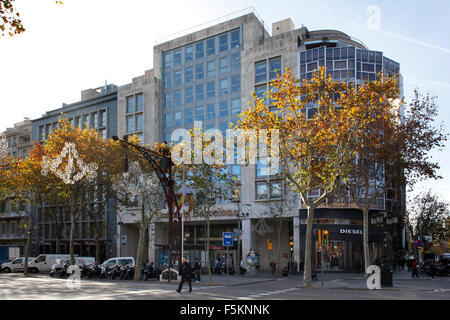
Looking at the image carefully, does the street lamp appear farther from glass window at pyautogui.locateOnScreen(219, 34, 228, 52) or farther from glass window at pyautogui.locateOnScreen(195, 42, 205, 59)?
glass window at pyautogui.locateOnScreen(195, 42, 205, 59)

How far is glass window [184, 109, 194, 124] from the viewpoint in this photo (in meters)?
55.1

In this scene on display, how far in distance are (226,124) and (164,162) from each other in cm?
2599

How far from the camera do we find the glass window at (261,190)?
4819 cm

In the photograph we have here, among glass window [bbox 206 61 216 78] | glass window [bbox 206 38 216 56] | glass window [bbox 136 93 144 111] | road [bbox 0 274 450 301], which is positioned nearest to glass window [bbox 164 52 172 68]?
glass window [bbox 136 93 144 111]

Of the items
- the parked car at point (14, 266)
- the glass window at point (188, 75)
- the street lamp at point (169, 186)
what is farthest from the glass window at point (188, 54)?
the street lamp at point (169, 186)

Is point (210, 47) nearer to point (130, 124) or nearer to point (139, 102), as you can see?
point (139, 102)

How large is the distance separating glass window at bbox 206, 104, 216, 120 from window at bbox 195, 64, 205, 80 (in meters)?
4.04

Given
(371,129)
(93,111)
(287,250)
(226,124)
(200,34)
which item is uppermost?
(200,34)

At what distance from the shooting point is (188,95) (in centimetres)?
5594

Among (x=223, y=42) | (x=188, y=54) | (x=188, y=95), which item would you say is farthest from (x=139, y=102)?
(x=223, y=42)
